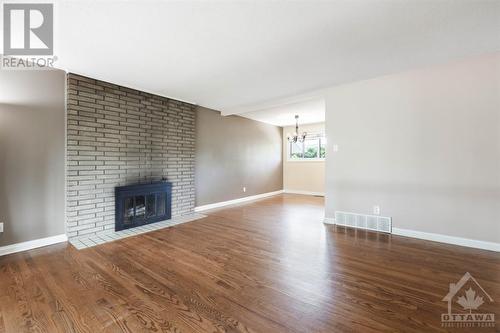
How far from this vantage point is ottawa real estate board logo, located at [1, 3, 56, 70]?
191cm

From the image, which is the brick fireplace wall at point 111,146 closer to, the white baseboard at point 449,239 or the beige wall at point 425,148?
the beige wall at point 425,148

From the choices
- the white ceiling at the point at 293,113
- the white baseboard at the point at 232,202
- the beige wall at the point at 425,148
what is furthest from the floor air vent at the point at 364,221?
the white baseboard at the point at 232,202

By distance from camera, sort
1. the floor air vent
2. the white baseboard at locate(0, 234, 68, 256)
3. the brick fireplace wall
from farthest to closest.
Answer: the floor air vent → the brick fireplace wall → the white baseboard at locate(0, 234, 68, 256)

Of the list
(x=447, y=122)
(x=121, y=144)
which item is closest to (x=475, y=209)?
(x=447, y=122)

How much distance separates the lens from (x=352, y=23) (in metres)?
2.08

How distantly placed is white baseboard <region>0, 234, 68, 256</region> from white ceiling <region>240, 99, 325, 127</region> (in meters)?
4.65

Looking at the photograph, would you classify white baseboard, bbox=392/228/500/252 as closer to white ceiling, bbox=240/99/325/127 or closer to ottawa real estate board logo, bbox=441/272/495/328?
ottawa real estate board logo, bbox=441/272/495/328

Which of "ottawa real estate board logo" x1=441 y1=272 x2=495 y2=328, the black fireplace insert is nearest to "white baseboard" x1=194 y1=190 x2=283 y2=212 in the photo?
the black fireplace insert

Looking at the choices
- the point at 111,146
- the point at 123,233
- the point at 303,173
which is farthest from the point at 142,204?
the point at 303,173

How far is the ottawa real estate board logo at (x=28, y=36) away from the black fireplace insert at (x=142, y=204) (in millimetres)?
2015

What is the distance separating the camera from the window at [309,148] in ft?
24.5

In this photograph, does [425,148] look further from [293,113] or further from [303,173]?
[303,173]

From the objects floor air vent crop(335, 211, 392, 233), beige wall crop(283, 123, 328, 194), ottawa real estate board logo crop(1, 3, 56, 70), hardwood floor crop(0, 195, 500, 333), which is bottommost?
hardwood floor crop(0, 195, 500, 333)

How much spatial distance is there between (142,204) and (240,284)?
2742mm
